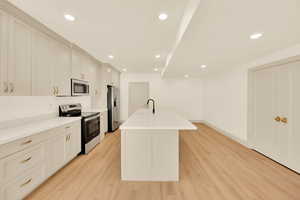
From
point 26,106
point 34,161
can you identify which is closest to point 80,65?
point 26,106

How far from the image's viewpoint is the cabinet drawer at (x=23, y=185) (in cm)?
146

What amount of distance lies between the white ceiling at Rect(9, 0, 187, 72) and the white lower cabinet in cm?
177

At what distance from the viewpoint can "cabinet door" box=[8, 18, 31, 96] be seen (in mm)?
1705

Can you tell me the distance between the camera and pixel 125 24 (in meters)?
2.05

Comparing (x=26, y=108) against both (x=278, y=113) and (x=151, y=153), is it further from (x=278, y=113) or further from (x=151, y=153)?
(x=278, y=113)

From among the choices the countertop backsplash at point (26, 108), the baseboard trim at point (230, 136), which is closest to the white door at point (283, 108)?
the baseboard trim at point (230, 136)

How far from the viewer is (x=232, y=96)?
411cm

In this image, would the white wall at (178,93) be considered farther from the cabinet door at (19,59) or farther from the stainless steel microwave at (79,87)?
the cabinet door at (19,59)

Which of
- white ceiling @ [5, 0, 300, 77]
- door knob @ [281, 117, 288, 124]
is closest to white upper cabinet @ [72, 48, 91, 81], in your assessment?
white ceiling @ [5, 0, 300, 77]

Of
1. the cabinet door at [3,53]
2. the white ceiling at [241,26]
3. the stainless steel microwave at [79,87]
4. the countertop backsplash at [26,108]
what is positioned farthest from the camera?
the stainless steel microwave at [79,87]

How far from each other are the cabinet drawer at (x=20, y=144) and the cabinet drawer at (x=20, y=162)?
0.20 ft

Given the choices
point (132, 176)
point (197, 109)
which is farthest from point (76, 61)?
point (197, 109)

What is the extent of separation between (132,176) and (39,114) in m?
2.18

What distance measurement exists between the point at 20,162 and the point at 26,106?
112 centimetres
